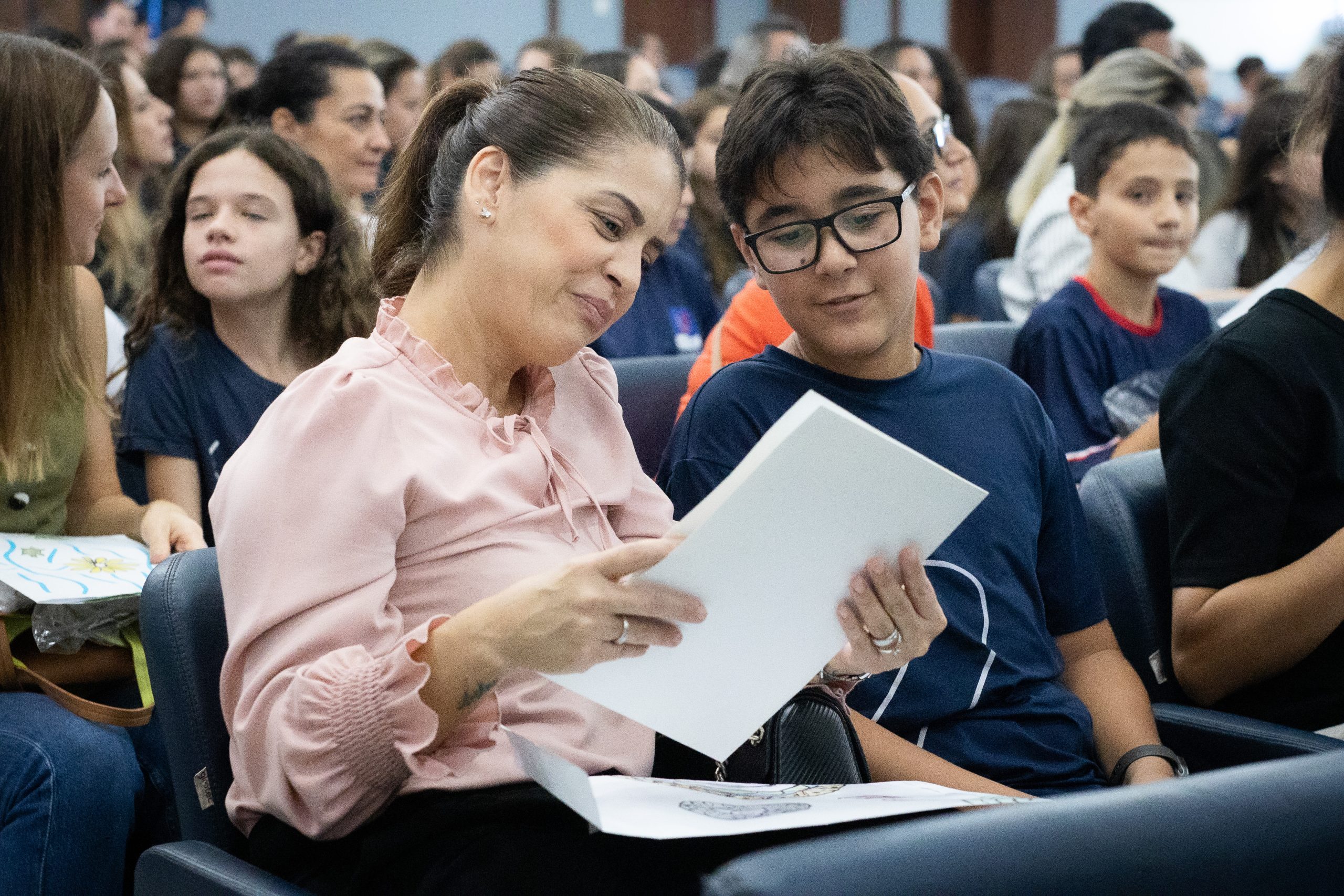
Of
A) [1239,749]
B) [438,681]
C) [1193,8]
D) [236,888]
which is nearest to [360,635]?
[438,681]

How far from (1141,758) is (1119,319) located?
1.59 metres

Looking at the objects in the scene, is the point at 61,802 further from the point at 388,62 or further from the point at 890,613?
the point at 388,62

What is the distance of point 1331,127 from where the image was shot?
5.47 feet

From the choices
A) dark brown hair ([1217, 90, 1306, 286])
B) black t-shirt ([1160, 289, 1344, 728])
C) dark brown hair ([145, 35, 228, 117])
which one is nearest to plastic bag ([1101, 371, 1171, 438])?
black t-shirt ([1160, 289, 1344, 728])

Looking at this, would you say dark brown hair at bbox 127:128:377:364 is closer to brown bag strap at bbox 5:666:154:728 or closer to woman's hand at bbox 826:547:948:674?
A: brown bag strap at bbox 5:666:154:728

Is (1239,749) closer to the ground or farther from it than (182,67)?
closer to the ground

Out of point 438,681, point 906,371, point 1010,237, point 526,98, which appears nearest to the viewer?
point 438,681

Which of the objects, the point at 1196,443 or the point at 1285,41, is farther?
the point at 1285,41

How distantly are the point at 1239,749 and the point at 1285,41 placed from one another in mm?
12209

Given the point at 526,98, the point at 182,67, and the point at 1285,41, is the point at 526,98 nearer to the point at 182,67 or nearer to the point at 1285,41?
the point at 182,67

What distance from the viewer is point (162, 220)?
2484mm

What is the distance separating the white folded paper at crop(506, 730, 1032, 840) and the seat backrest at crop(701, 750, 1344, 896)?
0.15 meters

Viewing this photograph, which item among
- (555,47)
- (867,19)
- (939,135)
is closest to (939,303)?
(939,135)

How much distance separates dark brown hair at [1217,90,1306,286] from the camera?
4.37 meters
